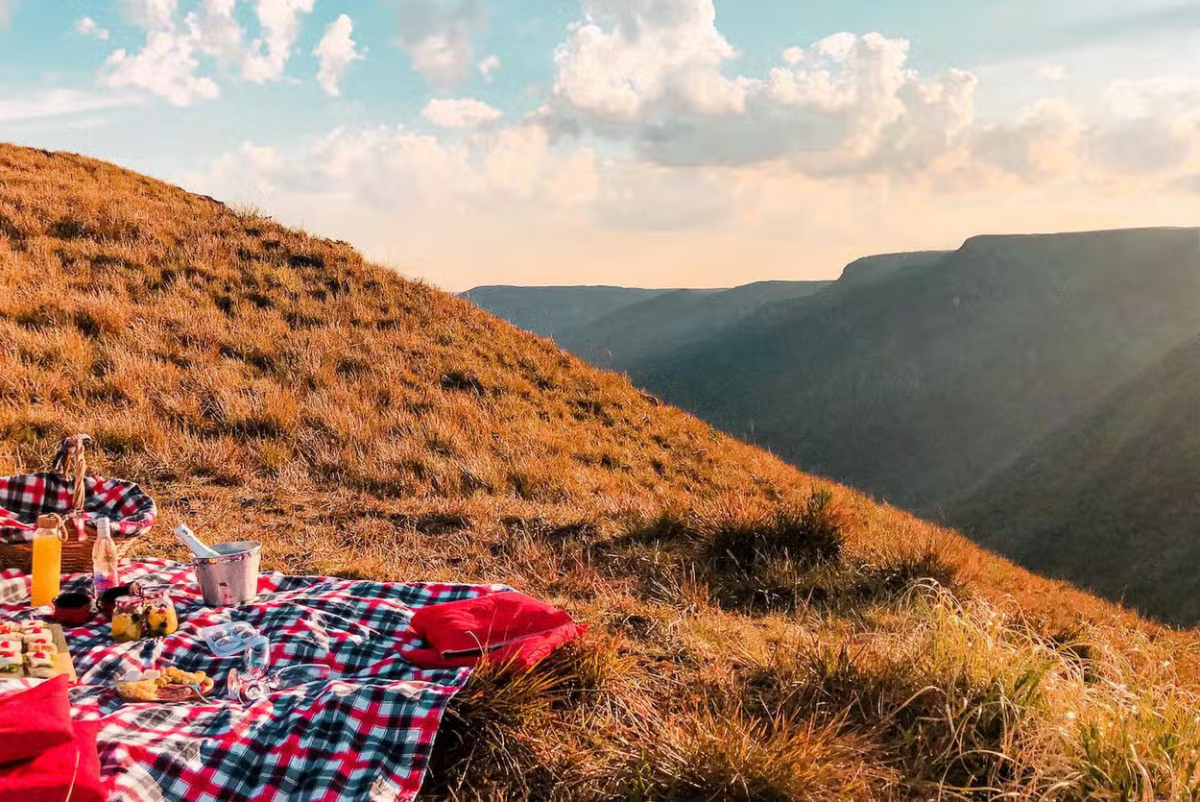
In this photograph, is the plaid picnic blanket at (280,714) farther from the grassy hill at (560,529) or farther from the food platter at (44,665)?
the grassy hill at (560,529)

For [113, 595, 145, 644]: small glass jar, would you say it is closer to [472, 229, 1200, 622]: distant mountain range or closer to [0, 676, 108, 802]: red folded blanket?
[0, 676, 108, 802]: red folded blanket

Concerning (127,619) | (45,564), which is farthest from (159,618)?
(45,564)

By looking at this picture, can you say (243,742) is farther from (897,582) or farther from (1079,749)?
(897,582)

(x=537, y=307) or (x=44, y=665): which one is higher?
(x=537, y=307)

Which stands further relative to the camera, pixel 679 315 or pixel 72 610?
pixel 679 315

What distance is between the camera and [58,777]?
2.02 metres

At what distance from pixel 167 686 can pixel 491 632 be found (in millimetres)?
1175

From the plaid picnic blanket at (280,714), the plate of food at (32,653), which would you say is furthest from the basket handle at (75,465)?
the plate of food at (32,653)

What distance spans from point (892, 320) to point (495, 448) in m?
110

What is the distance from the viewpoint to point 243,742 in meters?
2.48

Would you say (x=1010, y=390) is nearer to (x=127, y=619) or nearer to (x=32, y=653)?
(x=127, y=619)

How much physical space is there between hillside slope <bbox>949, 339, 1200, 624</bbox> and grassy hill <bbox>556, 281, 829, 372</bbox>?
8166 centimetres

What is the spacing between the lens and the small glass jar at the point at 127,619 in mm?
3201

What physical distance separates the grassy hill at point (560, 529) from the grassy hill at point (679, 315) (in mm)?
133532
